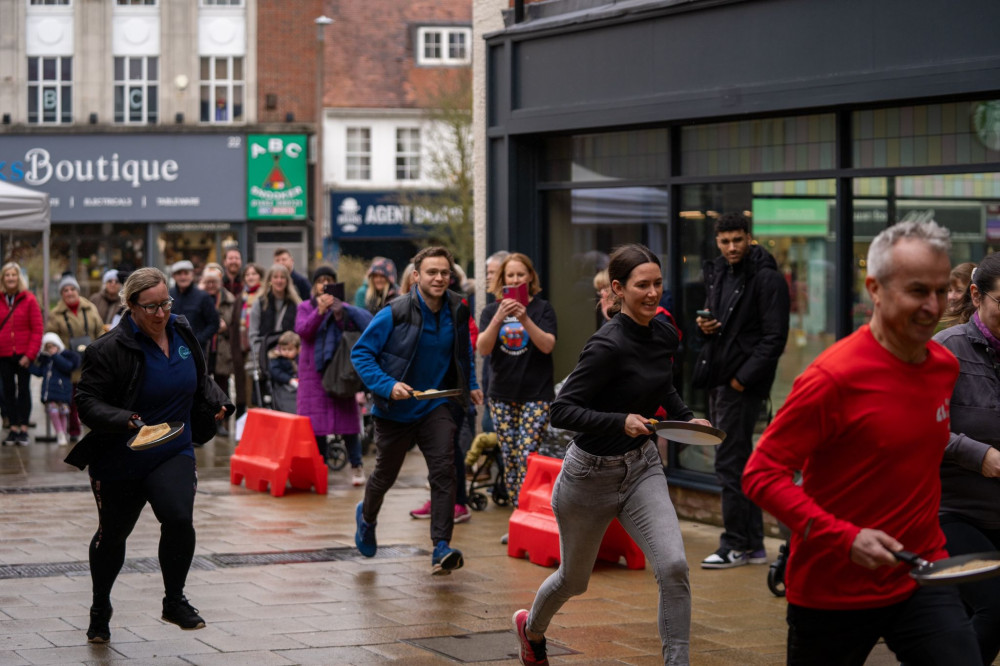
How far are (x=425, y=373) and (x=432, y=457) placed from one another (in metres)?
0.53

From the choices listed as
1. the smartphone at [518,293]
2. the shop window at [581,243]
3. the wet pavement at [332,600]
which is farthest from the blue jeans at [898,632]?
the shop window at [581,243]

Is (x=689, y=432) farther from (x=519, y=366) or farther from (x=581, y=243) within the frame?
(x=581, y=243)

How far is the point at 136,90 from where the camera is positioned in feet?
143

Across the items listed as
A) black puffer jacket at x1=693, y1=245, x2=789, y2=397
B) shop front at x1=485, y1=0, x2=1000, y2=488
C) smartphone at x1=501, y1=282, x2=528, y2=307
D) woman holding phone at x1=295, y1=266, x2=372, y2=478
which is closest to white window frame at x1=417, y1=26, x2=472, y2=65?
woman holding phone at x1=295, y1=266, x2=372, y2=478

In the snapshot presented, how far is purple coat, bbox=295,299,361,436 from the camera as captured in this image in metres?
12.6

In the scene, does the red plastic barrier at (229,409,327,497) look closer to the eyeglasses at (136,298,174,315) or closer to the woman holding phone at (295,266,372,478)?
the woman holding phone at (295,266,372,478)

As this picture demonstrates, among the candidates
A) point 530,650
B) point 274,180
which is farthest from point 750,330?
point 274,180

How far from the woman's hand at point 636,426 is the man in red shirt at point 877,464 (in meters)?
1.48

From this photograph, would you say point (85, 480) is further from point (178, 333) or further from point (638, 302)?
point (638, 302)

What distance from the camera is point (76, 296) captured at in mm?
16391

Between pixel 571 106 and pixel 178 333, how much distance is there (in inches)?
211

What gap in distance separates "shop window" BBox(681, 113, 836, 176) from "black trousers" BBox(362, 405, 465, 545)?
10.4ft

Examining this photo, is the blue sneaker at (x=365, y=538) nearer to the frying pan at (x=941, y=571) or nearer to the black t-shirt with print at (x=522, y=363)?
the black t-shirt with print at (x=522, y=363)

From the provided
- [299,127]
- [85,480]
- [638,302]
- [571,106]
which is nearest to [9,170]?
[299,127]
